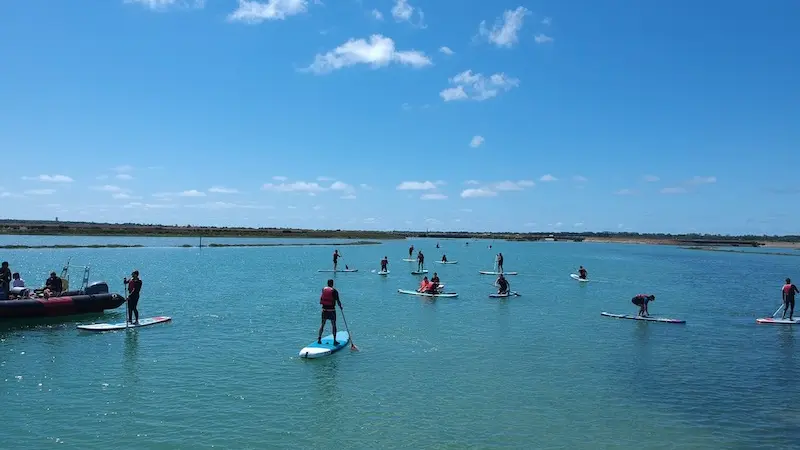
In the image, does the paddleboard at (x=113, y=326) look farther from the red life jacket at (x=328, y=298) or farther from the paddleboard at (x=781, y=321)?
the paddleboard at (x=781, y=321)

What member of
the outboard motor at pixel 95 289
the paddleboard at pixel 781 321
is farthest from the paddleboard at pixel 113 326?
the paddleboard at pixel 781 321

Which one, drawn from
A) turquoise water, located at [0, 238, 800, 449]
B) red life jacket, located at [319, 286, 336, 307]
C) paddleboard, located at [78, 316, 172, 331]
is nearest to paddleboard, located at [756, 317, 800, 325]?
turquoise water, located at [0, 238, 800, 449]

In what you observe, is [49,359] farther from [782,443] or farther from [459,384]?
[782,443]

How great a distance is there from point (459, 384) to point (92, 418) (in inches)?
363

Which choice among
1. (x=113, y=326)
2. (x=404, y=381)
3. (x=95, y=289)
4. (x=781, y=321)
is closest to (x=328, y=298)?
(x=404, y=381)

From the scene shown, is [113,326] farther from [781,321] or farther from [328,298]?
[781,321]

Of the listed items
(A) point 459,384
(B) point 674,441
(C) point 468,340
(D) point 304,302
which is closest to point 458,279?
(D) point 304,302

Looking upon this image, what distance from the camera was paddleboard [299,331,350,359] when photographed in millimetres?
18062

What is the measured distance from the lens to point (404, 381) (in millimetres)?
15859

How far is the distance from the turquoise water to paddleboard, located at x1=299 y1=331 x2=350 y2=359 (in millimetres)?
314

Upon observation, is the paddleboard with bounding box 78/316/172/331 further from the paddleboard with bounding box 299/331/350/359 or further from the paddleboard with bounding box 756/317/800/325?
the paddleboard with bounding box 756/317/800/325

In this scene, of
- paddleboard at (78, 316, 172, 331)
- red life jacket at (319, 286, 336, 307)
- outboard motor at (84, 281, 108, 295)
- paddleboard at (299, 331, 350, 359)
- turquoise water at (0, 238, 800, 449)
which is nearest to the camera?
turquoise water at (0, 238, 800, 449)

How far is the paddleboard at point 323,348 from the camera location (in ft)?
59.3

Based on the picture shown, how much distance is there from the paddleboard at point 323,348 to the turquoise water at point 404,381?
1.03 feet
